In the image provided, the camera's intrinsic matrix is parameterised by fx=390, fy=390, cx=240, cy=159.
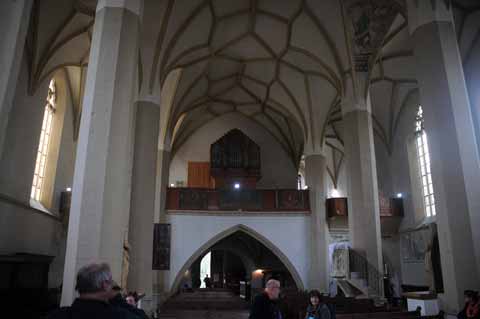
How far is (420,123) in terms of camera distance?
18.4 meters

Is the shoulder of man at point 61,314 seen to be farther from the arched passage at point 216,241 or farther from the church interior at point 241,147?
the arched passage at point 216,241

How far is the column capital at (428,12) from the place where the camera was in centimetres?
871

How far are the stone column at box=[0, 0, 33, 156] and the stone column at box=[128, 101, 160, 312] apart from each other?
17.3 feet

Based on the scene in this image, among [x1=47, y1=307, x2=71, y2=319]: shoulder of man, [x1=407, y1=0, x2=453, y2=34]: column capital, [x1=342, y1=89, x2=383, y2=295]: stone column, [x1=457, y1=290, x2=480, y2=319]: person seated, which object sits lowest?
[x1=457, y1=290, x2=480, y2=319]: person seated

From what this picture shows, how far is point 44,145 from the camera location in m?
14.1

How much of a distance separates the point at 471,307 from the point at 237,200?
12.8 metres

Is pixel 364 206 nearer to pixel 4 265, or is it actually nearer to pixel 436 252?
pixel 436 252

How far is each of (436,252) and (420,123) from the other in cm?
645

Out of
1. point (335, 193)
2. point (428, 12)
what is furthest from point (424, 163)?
point (428, 12)

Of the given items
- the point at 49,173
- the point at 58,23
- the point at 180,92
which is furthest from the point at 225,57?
the point at 49,173

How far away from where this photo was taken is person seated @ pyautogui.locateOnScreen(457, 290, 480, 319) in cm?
636

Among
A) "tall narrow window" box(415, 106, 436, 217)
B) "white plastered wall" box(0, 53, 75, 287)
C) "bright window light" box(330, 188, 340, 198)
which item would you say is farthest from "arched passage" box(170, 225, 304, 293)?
"bright window light" box(330, 188, 340, 198)

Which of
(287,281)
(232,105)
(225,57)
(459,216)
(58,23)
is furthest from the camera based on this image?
(287,281)

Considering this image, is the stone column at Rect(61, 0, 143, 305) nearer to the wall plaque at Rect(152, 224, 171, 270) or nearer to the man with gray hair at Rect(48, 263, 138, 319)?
the man with gray hair at Rect(48, 263, 138, 319)
